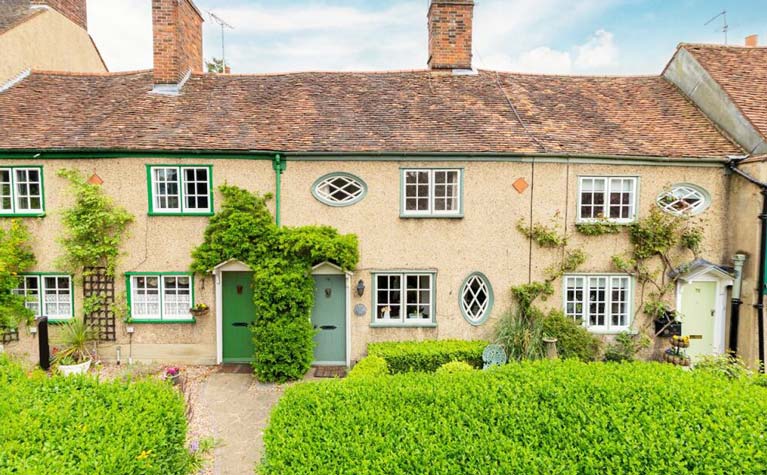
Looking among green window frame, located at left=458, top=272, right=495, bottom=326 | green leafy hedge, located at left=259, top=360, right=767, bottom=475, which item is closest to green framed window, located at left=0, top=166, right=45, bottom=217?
green leafy hedge, located at left=259, top=360, right=767, bottom=475

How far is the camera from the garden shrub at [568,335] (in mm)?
10648

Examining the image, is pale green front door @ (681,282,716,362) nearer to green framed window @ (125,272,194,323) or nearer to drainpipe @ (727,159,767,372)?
drainpipe @ (727,159,767,372)

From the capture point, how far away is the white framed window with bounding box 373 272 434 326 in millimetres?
11383

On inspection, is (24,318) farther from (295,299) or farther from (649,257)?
(649,257)

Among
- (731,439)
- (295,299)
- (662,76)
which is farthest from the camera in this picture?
(662,76)

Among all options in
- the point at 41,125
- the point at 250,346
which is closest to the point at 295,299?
the point at 250,346

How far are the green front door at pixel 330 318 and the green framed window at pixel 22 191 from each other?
7.83 meters

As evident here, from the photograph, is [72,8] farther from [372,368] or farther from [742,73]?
[742,73]

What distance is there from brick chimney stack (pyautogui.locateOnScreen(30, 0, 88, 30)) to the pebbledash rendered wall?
8.92m

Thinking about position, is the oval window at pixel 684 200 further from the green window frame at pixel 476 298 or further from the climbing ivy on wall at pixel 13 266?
the climbing ivy on wall at pixel 13 266

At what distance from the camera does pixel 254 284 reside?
10.6 meters

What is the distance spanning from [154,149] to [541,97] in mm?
12040

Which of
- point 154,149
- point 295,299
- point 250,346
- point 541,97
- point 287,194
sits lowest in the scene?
point 250,346

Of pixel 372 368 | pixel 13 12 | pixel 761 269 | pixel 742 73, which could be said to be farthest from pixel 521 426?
pixel 13 12
